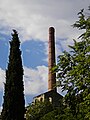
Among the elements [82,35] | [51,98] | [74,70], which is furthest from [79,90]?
[51,98]

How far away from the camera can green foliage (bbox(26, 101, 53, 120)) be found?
2359 inches

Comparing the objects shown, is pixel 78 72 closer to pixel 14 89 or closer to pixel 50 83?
pixel 14 89

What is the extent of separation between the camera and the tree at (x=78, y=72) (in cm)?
2142

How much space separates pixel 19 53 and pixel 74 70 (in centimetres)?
1424

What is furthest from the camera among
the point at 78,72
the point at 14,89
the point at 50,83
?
the point at 50,83

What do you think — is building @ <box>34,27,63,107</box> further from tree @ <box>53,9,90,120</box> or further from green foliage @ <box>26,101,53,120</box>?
tree @ <box>53,9,90,120</box>

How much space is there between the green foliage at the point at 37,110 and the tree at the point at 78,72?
35.1 meters

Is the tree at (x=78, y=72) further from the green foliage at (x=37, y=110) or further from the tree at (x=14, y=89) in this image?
the green foliage at (x=37, y=110)

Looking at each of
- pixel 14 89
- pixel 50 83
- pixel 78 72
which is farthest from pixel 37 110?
pixel 78 72

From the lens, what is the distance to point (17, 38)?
36219mm

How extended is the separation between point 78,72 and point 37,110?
40989 millimetres

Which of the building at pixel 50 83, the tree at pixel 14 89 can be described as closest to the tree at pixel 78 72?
the tree at pixel 14 89

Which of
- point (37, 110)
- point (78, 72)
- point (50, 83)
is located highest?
point (50, 83)

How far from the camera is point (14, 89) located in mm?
33969
